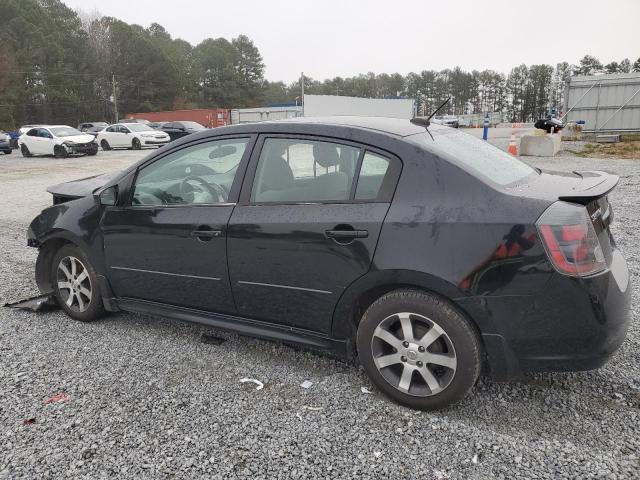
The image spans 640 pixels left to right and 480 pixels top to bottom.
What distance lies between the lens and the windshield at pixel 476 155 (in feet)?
9.43

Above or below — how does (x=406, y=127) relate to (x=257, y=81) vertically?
below

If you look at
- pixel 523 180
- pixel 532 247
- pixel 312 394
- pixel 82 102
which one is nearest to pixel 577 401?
pixel 532 247

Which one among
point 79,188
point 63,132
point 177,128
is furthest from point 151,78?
point 79,188

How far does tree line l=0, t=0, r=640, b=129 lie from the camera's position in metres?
65.5

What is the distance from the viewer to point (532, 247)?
250 centimetres

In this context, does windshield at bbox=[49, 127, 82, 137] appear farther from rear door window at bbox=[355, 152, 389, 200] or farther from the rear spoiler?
the rear spoiler

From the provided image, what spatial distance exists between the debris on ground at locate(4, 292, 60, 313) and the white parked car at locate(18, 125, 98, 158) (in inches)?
887

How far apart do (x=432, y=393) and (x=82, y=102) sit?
8050cm

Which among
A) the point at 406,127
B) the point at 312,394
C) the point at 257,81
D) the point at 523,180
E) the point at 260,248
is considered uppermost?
the point at 257,81

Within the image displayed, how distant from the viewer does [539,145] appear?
1694 centimetres

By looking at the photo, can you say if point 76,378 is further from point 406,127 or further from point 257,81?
point 257,81

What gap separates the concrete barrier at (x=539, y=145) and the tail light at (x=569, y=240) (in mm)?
15690

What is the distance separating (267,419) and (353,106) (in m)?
28.5

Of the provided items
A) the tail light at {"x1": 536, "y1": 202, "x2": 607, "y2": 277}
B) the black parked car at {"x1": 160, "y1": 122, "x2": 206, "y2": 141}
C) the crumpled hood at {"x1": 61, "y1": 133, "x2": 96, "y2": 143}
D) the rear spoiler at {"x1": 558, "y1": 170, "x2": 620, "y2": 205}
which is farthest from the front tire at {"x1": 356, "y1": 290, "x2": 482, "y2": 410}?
the black parked car at {"x1": 160, "y1": 122, "x2": 206, "y2": 141}
